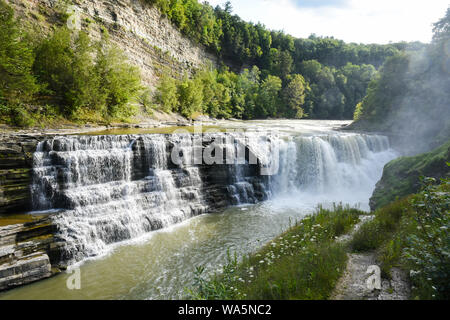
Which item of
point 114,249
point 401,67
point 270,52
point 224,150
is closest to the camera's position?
point 114,249

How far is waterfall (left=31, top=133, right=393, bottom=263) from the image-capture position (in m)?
8.99

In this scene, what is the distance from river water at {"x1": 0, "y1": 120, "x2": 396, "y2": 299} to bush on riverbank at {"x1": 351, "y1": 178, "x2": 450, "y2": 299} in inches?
146

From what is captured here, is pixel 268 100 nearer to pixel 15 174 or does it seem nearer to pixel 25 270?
pixel 15 174

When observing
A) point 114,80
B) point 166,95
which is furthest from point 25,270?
point 166,95

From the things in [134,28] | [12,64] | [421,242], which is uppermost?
[134,28]

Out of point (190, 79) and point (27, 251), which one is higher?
point (190, 79)

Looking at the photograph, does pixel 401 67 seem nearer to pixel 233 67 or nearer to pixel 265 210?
pixel 265 210

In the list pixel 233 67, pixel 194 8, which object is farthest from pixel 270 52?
pixel 194 8

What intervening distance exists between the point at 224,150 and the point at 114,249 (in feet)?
27.3

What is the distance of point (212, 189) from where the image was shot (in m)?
13.6

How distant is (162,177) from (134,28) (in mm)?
24135

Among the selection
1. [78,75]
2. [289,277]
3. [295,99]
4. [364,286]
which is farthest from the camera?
[295,99]

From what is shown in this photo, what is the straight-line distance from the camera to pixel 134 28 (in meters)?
27.8

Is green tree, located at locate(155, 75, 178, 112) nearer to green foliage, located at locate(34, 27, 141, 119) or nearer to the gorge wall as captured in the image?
the gorge wall
